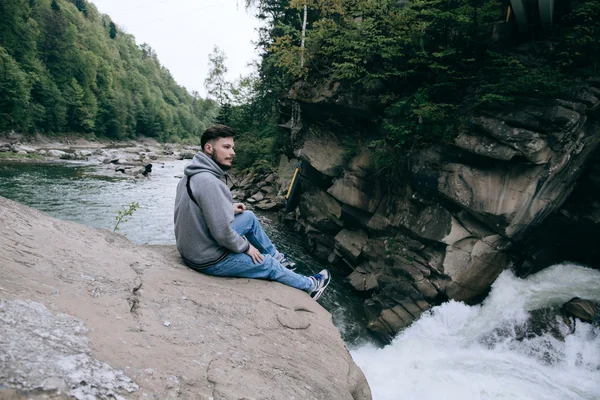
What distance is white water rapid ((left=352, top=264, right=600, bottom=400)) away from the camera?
5.37 meters

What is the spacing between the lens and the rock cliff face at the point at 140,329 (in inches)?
56.4

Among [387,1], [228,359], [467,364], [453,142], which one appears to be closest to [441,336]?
[467,364]

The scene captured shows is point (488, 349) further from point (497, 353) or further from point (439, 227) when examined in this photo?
point (439, 227)

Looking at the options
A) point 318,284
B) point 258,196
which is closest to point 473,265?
point 318,284

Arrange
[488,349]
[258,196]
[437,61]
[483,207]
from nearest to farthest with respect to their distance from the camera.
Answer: [488,349] → [483,207] → [437,61] → [258,196]

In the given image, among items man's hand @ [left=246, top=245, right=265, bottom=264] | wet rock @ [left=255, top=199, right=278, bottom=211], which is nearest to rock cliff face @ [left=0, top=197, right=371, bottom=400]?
man's hand @ [left=246, top=245, right=265, bottom=264]

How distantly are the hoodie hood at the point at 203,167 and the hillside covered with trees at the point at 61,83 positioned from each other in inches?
1631

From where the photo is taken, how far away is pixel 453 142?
7945 mm

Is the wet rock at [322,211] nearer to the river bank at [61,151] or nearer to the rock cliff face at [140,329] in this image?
the rock cliff face at [140,329]

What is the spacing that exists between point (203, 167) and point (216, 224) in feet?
2.10

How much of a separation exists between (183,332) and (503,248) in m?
7.96

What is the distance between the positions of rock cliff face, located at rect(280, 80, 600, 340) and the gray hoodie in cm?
627

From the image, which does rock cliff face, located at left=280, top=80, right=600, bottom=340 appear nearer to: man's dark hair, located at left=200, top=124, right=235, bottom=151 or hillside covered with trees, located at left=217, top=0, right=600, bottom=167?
hillside covered with trees, located at left=217, top=0, right=600, bottom=167

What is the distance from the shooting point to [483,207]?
739cm
